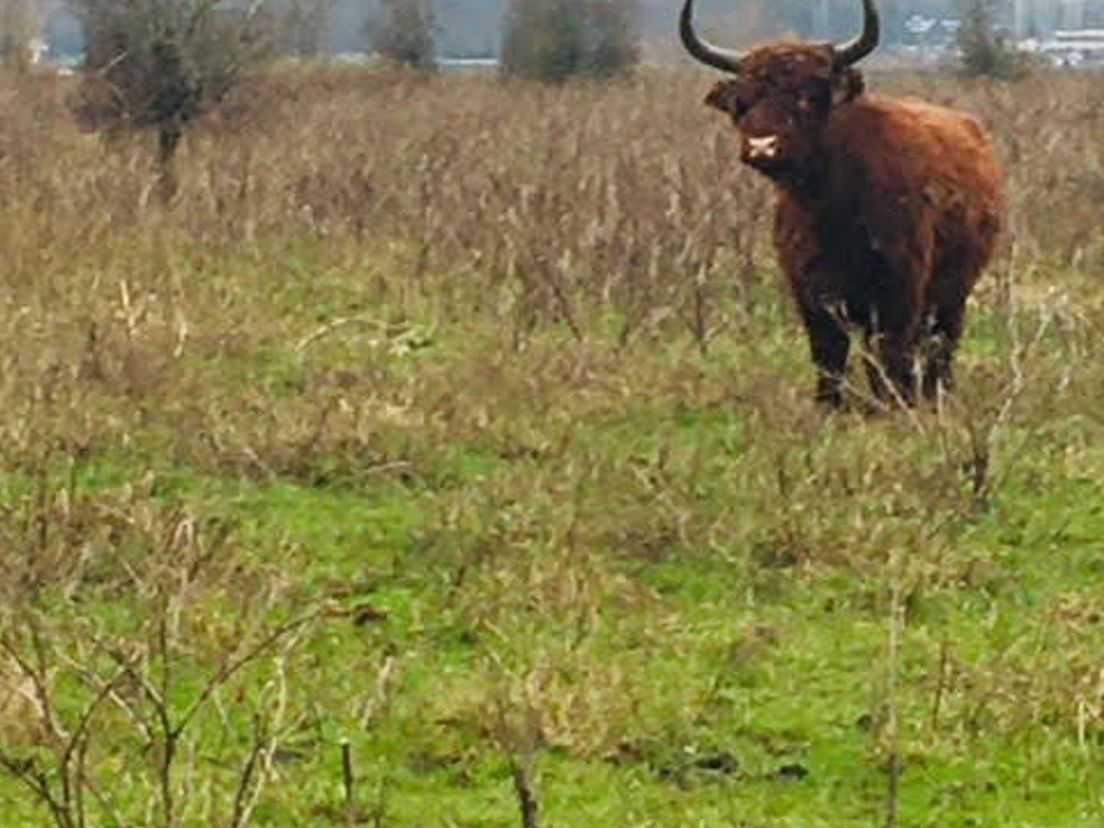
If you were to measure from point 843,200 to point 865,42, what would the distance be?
75 centimetres

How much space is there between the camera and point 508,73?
37500 millimetres

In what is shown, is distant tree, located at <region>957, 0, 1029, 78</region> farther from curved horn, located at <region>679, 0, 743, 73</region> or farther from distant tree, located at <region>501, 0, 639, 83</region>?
curved horn, located at <region>679, 0, 743, 73</region>

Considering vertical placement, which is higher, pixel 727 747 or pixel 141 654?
pixel 141 654

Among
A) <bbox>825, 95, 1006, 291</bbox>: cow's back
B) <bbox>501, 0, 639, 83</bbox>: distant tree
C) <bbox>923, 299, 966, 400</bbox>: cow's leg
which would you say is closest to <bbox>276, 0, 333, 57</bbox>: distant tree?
<bbox>501, 0, 639, 83</bbox>: distant tree

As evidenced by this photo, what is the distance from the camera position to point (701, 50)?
11.6 meters

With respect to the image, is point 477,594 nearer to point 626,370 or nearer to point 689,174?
point 626,370

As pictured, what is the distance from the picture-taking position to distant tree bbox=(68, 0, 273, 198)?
19641 mm

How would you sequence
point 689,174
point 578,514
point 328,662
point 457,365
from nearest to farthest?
point 328,662 < point 578,514 < point 457,365 < point 689,174

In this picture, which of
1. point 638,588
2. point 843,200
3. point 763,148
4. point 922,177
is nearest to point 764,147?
point 763,148

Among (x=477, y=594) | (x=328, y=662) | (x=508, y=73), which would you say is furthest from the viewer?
(x=508, y=73)

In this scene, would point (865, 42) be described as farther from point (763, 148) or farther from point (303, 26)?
point (303, 26)

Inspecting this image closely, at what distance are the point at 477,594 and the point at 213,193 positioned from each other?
8.97 metres

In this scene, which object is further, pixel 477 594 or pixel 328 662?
pixel 477 594

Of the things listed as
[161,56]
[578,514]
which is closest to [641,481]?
[578,514]
